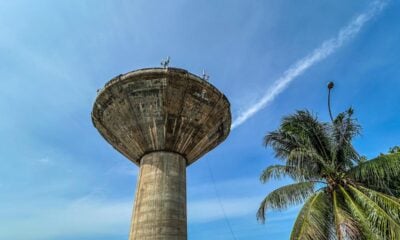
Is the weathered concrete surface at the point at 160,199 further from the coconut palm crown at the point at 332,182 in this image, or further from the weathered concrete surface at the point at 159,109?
the coconut palm crown at the point at 332,182

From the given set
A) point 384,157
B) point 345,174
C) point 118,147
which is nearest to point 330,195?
point 345,174

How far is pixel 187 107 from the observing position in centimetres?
1159

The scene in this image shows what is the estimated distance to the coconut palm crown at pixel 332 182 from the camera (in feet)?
32.5

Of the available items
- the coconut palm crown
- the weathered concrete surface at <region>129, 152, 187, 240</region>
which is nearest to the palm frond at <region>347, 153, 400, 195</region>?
the coconut palm crown

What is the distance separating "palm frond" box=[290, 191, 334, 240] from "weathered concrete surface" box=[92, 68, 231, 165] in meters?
4.53

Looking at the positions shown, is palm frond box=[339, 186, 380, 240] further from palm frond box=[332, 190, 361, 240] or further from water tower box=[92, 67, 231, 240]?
water tower box=[92, 67, 231, 240]

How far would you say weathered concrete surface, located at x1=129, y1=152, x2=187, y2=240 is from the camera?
9844 mm

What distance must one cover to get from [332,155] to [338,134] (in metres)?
0.96

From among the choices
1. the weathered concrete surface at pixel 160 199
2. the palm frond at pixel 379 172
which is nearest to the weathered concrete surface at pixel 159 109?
the weathered concrete surface at pixel 160 199

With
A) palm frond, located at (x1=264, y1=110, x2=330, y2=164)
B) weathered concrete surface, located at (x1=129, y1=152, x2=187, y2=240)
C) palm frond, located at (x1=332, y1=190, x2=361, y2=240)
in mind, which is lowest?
palm frond, located at (x1=332, y1=190, x2=361, y2=240)

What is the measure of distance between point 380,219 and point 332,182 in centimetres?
252

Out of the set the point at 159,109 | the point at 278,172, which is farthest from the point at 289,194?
the point at 159,109

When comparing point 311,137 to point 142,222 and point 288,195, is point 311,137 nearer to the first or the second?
point 288,195

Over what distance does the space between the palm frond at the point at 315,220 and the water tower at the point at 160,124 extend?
383 cm
